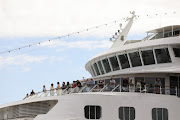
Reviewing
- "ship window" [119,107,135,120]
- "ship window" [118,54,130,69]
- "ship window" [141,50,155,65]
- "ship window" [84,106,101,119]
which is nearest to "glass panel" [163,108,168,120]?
"ship window" [119,107,135,120]

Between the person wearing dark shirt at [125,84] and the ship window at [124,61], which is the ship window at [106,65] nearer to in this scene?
the ship window at [124,61]

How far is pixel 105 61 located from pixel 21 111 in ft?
25.5

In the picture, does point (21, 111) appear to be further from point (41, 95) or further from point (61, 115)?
point (61, 115)

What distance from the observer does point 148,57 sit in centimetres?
3344

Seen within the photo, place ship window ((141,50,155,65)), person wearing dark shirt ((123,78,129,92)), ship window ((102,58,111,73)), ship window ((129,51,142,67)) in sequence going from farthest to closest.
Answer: ship window ((102,58,111,73)) → ship window ((129,51,142,67)) → ship window ((141,50,155,65)) → person wearing dark shirt ((123,78,129,92))

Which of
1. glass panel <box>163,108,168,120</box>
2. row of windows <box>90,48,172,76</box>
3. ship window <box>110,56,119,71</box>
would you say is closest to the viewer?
glass panel <box>163,108,168,120</box>

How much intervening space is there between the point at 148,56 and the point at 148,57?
0.07 metres

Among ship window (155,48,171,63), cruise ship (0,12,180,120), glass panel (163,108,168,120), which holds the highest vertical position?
ship window (155,48,171,63)

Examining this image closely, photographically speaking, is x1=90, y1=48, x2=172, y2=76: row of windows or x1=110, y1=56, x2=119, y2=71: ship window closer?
x1=90, y1=48, x2=172, y2=76: row of windows

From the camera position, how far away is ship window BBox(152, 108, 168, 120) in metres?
29.3

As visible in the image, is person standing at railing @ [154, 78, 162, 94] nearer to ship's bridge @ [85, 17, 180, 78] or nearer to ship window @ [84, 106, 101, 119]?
ship's bridge @ [85, 17, 180, 78]

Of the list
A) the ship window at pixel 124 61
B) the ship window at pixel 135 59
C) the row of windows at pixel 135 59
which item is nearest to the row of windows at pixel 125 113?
the row of windows at pixel 135 59

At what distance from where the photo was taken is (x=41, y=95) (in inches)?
1289

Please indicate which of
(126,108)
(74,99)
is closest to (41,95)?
(74,99)
